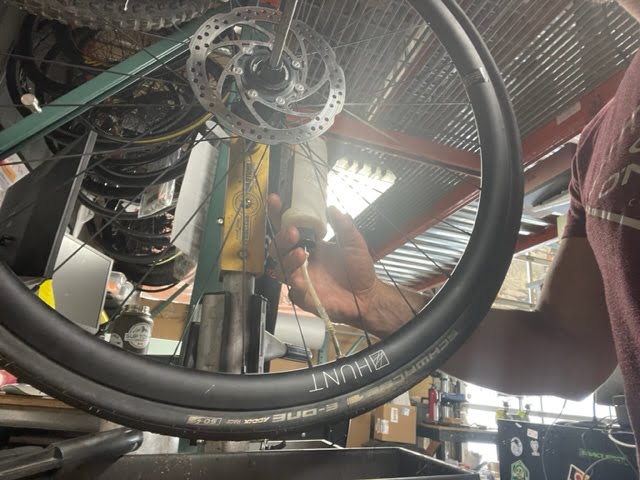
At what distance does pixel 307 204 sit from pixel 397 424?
3446mm

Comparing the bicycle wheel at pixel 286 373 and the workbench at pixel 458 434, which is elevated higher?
the bicycle wheel at pixel 286 373

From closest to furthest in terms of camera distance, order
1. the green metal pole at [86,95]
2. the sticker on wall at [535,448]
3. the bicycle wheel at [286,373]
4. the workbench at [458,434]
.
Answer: the bicycle wheel at [286,373] → the green metal pole at [86,95] → the sticker on wall at [535,448] → the workbench at [458,434]

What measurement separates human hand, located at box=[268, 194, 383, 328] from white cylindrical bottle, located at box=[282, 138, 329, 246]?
29 mm

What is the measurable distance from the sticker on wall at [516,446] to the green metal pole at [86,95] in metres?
1.69

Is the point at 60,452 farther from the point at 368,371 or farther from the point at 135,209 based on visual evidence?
the point at 135,209

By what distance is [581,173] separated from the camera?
2.06ft

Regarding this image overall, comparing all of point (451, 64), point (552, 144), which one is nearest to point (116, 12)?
point (451, 64)

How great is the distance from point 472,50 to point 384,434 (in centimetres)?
359

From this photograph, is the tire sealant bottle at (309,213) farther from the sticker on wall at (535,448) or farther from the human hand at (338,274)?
the sticker on wall at (535,448)

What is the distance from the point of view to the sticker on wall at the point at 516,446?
1540mm

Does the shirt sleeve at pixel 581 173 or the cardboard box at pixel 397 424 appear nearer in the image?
the shirt sleeve at pixel 581 173

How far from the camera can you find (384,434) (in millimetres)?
3559

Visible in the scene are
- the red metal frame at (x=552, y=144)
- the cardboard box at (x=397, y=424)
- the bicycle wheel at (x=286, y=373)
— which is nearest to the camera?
the bicycle wheel at (x=286, y=373)

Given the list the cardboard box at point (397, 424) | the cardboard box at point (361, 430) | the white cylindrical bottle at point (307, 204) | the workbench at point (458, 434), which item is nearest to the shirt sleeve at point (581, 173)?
the white cylindrical bottle at point (307, 204)
